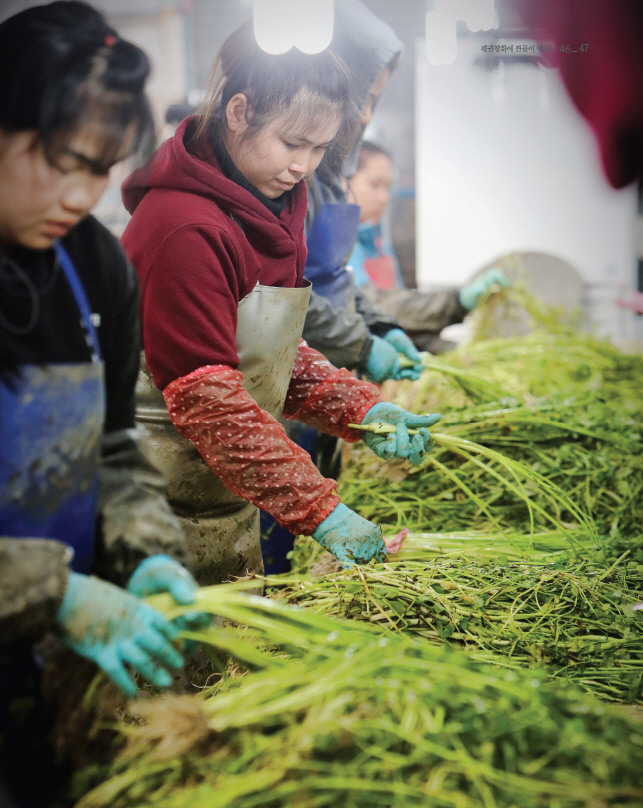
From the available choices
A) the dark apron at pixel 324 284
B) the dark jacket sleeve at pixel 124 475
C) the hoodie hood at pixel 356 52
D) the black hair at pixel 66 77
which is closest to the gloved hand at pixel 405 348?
the dark apron at pixel 324 284

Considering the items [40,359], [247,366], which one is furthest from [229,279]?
[40,359]

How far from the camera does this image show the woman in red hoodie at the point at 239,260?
1.25 m

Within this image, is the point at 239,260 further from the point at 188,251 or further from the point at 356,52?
the point at 356,52

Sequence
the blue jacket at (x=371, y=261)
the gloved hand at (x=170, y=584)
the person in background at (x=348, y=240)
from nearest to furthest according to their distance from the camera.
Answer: the gloved hand at (x=170, y=584)
the person in background at (x=348, y=240)
the blue jacket at (x=371, y=261)

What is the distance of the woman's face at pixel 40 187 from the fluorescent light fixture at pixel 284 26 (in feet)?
1.68

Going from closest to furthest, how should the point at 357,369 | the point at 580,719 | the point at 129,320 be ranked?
1. the point at 580,719
2. the point at 129,320
3. the point at 357,369

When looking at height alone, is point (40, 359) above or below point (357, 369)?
above

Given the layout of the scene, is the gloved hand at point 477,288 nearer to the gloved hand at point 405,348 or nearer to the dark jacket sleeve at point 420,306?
the dark jacket sleeve at point 420,306

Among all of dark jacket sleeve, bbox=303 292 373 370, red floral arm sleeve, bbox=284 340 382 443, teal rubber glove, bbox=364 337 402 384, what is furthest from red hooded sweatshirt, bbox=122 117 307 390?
teal rubber glove, bbox=364 337 402 384

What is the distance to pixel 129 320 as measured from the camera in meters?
1.04

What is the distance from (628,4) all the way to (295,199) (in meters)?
1.19

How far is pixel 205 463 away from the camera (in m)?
1.54

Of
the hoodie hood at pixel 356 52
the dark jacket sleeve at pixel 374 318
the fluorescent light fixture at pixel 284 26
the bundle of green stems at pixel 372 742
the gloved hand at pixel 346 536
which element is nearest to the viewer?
the bundle of green stems at pixel 372 742

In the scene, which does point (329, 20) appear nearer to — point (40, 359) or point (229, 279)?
point (229, 279)
